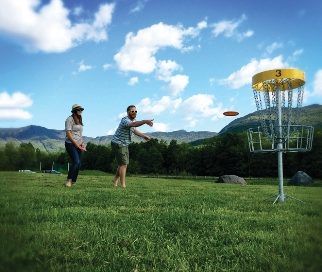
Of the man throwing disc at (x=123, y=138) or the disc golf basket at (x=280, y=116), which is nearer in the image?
the disc golf basket at (x=280, y=116)

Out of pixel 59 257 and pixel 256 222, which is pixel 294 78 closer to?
pixel 256 222

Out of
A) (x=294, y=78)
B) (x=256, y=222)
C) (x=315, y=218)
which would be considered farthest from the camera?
(x=294, y=78)

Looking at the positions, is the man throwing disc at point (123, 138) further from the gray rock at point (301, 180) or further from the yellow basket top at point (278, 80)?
the gray rock at point (301, 180)

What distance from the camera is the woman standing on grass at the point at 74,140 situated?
16.0m

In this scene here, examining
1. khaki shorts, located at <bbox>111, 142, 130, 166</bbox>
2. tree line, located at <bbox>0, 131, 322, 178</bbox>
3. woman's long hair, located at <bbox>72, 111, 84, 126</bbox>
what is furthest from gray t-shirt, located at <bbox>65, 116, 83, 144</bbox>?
tree line, located at <bbox>0, 131, 322, 178</bbox>

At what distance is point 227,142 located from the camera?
170 metres

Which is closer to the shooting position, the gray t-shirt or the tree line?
the gray t-shirt

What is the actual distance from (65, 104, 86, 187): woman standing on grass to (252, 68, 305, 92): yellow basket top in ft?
25.8

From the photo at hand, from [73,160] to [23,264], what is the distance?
51.4 feet

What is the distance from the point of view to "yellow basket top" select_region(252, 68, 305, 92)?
9.58 m

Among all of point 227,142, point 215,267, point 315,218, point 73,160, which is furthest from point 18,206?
point 227,142

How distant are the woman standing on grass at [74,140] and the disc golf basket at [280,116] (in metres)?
7.13

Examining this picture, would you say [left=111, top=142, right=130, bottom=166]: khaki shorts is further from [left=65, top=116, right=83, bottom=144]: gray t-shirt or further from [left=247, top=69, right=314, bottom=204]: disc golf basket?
[left=247, top=69, right=314, bottom=204]: disc golf basket

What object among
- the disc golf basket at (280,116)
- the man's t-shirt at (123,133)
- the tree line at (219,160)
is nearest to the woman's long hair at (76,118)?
the man's t-shirt at (123,133)
